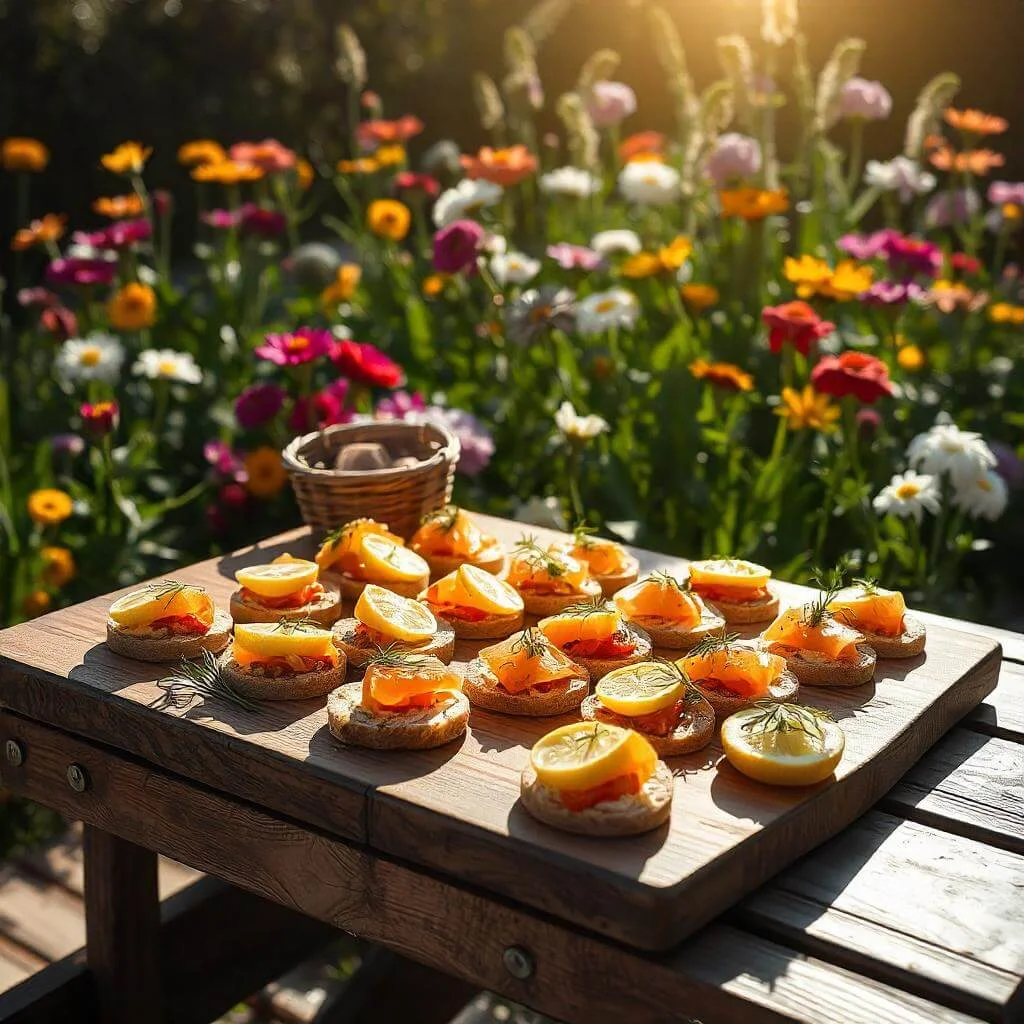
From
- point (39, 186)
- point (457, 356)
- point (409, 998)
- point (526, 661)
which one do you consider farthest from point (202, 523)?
point (39, 186)

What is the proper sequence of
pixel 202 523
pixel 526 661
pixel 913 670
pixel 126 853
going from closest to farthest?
pixel 526 661 → pixel 913 670 → pixel 126 853 → pixel 202 523

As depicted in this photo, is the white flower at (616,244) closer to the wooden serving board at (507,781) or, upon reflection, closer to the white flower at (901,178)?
the white flower at (901,178)

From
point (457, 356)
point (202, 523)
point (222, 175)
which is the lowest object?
point (202, 523)

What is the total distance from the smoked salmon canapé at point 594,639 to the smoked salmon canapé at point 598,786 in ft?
0.91

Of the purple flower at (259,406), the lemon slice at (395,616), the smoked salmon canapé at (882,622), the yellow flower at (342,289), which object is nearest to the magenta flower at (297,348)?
the purple flower at (259,406)

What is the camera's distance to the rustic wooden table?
1.14 meters

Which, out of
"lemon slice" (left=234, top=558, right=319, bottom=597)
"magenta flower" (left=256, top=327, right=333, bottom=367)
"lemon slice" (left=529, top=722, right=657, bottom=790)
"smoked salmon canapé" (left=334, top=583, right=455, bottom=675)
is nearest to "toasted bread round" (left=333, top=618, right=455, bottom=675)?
"smoked salmon canapé" (left=334, top=583, right=455, bottom=675)

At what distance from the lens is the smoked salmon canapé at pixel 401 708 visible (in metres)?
1.38

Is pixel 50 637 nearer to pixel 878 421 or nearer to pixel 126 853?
pixel 126 853

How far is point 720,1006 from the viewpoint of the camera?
1125mm

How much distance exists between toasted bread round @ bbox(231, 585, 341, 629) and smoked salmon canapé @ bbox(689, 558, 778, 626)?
1.48 feet

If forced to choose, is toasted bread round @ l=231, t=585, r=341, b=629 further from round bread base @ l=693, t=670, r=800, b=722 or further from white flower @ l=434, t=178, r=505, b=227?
white flower @ l=434, t=178, r=505, b=227

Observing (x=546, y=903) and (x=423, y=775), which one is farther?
(x=423, y=775)

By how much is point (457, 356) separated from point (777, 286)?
2.78ft
